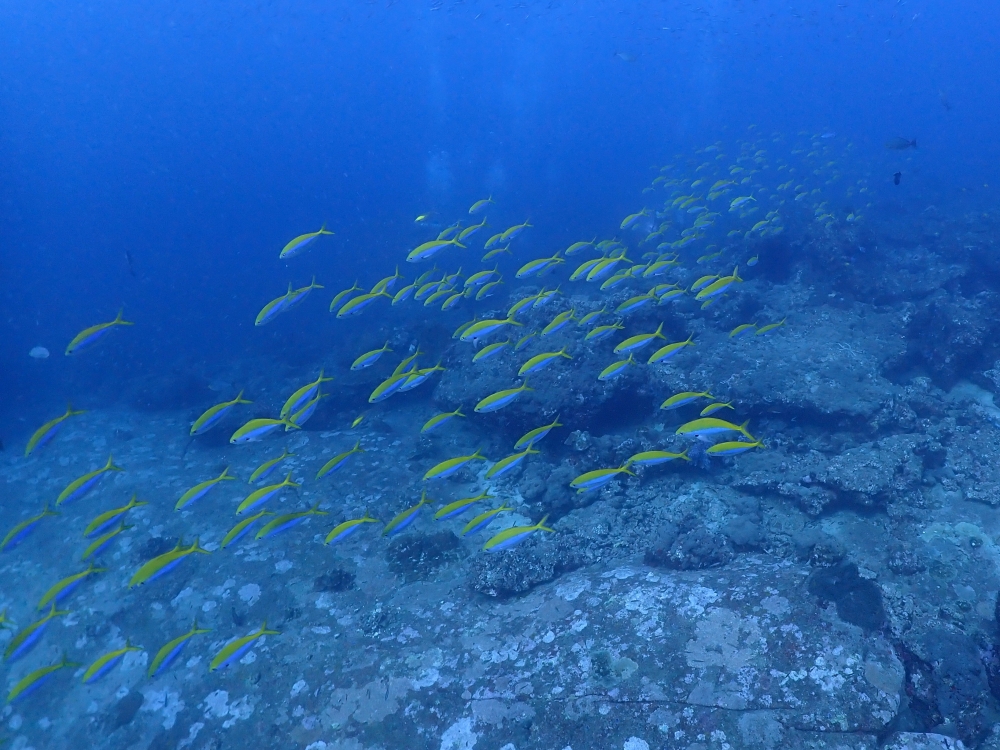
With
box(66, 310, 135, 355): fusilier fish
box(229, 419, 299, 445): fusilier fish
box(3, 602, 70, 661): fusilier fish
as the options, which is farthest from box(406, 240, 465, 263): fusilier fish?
box(3, 602, 70, 661): fusilier fish

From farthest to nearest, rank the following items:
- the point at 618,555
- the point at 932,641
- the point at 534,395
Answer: the point at 534,395
the point at 618,555
the point at 932,641

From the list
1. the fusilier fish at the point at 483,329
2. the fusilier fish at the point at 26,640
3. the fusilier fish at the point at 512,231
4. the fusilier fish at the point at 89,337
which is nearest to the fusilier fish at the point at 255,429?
the fusilier fish at the point at 89,337

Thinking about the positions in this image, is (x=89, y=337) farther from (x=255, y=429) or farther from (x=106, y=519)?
(x=255, y=429)

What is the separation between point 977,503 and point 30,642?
35.5 ft

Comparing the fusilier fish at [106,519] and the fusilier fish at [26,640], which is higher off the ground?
the fusilier fish at [106,519]

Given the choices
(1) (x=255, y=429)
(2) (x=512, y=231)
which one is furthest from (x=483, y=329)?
(2) (x=512, y=231)

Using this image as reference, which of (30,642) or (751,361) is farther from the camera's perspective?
(751,361)

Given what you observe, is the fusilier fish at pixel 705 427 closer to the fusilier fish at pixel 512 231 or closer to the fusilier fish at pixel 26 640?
the fusilier fish at pixel 512 231

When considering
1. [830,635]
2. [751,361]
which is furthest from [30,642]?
[751,361]

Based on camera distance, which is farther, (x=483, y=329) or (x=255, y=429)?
(x=483, y=329)

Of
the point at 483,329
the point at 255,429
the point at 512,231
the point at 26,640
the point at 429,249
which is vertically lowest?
the point at 26,640

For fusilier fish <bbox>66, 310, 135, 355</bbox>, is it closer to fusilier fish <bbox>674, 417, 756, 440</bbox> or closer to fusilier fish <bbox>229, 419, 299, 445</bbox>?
fusilier fish <bbox>229, 419, 299, 445</bbox>

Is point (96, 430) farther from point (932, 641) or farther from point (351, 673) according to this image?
point (932, 641)

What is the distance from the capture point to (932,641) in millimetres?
3805
